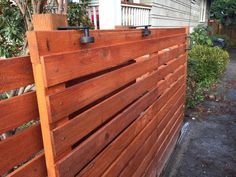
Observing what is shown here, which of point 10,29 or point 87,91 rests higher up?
point 10,29

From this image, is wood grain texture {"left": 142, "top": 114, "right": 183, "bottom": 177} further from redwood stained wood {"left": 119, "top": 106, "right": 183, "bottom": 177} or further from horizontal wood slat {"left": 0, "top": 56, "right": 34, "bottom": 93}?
horizontal wood slat {"left": 0, "top": 56, "right": 34, "bottom": 93}

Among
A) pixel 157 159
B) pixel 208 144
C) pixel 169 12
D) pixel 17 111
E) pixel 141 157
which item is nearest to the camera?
pixel 17 111

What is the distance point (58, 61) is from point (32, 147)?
387 mm

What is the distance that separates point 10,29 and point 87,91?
226 centimetres

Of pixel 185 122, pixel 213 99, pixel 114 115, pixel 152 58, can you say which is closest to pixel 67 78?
pixel 114 115

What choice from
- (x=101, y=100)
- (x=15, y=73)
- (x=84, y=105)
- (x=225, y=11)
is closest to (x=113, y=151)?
(x=101, y=100)

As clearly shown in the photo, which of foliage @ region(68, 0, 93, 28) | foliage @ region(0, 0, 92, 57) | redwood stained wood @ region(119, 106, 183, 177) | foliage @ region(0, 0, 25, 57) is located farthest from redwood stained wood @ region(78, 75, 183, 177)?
foliage @ region(0, 0, 25, 57)

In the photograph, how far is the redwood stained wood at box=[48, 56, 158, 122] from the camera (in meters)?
1.08

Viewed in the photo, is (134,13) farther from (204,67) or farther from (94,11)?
(204,67)

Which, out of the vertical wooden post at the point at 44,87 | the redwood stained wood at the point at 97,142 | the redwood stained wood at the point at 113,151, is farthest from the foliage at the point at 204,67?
the vertical wooden post at the point at 44,87

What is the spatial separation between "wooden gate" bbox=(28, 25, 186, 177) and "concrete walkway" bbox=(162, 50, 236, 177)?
712 mm

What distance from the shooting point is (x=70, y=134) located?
1.18 meters

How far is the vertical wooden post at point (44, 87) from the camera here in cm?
98

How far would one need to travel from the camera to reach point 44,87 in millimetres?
1009
